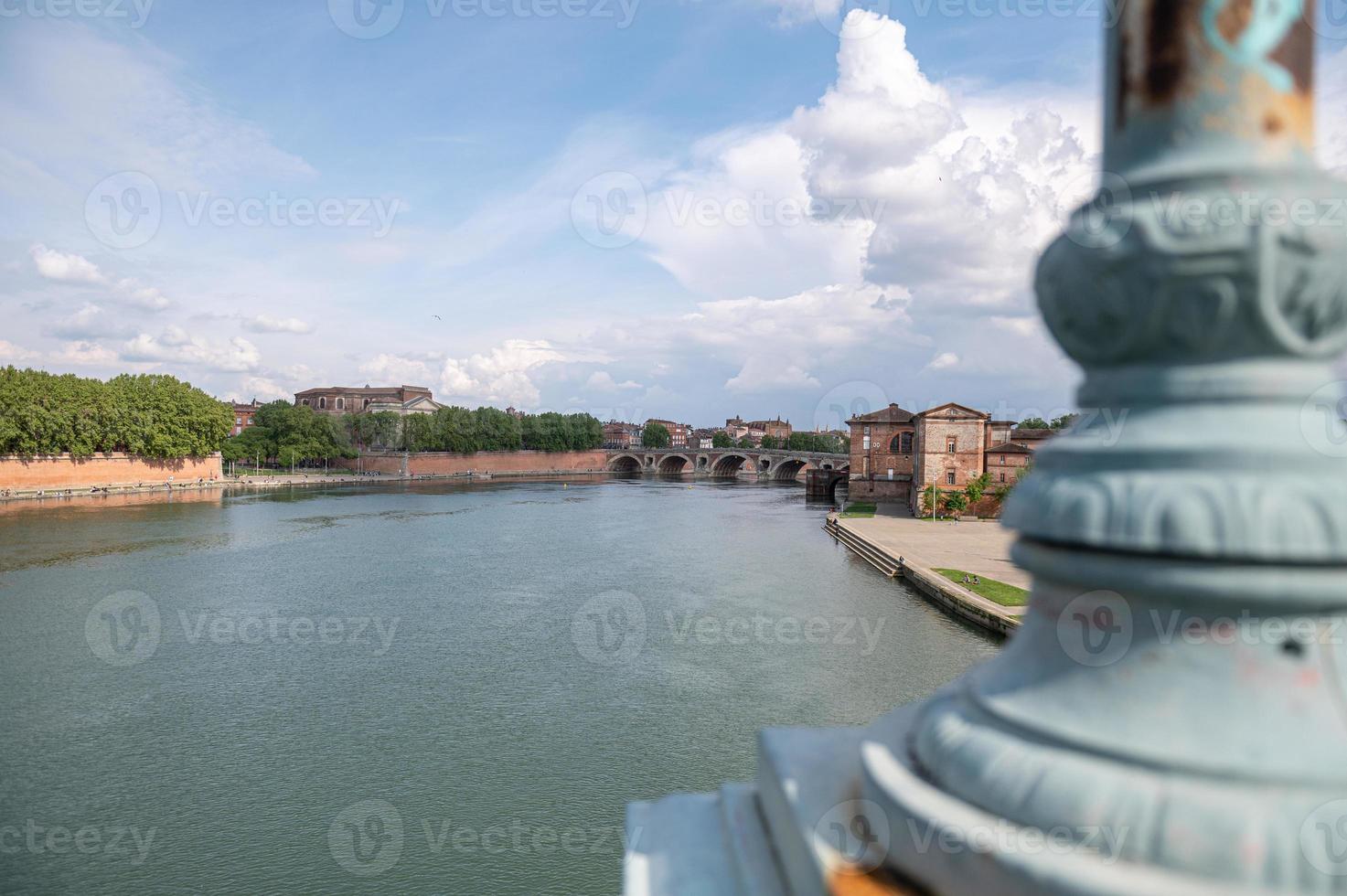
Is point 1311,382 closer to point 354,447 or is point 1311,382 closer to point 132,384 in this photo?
point 132,384

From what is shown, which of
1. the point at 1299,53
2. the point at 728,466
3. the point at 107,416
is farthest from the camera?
the point at 728,466

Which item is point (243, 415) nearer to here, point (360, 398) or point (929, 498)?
point (360, 398)

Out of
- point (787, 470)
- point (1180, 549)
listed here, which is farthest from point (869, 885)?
point (787, 470)

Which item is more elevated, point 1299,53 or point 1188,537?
point 1299,53

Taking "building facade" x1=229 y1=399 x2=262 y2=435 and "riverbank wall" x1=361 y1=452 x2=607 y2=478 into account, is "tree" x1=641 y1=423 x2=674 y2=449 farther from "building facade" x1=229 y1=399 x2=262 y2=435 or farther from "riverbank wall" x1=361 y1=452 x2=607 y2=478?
"building facade" x1=229 y1=399 x2=262 y2=435

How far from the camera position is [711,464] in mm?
91562

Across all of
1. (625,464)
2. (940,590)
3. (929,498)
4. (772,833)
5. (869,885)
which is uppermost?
(869,885)

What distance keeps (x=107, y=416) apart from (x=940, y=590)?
55287mm

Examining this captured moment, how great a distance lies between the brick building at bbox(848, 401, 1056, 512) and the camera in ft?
126

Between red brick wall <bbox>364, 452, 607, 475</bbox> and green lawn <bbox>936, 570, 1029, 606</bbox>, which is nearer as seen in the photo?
green lawn <bbox>936, 570, 1029, 606</bbox>

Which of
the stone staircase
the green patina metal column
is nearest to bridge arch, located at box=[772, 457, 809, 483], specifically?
the stone staircase

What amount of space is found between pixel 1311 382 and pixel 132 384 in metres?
67.6

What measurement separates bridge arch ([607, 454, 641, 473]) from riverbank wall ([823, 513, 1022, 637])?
212ft

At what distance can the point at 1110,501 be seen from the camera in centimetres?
196
